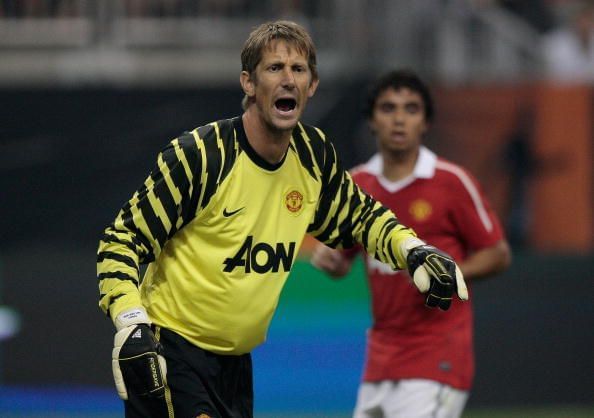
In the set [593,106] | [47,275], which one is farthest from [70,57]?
[593,106]

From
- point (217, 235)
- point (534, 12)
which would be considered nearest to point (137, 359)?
point (217, 235)

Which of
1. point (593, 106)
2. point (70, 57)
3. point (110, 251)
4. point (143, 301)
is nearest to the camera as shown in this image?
point (110, 251)

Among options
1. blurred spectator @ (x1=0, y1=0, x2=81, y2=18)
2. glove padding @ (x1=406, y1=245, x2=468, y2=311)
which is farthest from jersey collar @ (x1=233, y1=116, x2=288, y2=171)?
blurred spectator @ (x1=0, y1=0, x2=81, y2=18)

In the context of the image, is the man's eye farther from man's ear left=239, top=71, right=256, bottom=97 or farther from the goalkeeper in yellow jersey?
man's ear left=239, top=71, right=256, bottom=97

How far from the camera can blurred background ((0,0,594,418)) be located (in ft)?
35.7

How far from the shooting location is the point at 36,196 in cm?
1190

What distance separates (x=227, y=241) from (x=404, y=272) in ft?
6.22

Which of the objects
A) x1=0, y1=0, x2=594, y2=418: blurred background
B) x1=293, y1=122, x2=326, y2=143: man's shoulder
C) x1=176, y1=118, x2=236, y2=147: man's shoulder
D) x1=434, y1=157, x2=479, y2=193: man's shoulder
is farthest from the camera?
x1=0, y1=0, x2=594, y2=418: blurred background

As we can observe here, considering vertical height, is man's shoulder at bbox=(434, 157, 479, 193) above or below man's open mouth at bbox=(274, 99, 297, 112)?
below

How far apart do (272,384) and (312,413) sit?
1.35 feet

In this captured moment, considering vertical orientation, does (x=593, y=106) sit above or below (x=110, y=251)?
above

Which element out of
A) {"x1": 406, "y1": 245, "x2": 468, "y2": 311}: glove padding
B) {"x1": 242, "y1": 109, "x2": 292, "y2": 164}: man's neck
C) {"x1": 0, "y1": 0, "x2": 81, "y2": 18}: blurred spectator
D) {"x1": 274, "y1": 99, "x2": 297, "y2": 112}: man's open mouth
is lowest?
{"x1": 406, "y1": 245, "x2": 468, "y2": 311}: glove padding

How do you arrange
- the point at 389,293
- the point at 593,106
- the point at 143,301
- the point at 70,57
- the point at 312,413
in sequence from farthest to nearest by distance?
the point at 70,57 → the point at 593,106 → the point at 312,413 → the point at 389,293 → the point at 143,301

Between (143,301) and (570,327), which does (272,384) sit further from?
(143,301)
